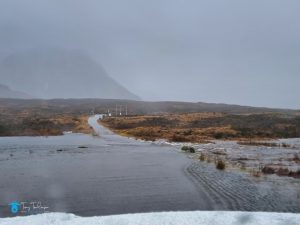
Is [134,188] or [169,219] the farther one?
[134,188]

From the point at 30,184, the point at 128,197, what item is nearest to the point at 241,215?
the point at 128,197

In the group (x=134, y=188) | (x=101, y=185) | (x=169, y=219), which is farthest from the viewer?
(x=101, y=185)

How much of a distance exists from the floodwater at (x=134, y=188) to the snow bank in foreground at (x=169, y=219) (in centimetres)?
155

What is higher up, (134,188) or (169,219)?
(169,219)

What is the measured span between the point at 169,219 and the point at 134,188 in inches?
237

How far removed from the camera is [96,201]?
13.5m

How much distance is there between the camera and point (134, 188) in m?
16.1

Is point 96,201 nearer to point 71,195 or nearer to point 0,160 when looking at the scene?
point 71,195

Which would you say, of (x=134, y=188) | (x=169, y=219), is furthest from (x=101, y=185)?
(x=169, y=219)

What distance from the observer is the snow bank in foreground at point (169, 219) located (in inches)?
390

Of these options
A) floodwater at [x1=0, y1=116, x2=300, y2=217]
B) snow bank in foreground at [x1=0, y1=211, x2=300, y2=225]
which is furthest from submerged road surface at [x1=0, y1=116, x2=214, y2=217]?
snow bank in foreground at [x1=0, y1=211, x2=300, y2=225]

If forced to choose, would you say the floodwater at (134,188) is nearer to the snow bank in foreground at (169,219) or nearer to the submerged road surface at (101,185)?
the submerged road surface at (101,185)

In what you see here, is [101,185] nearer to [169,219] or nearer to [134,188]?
[134,188]

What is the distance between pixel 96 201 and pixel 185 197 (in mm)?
3265
